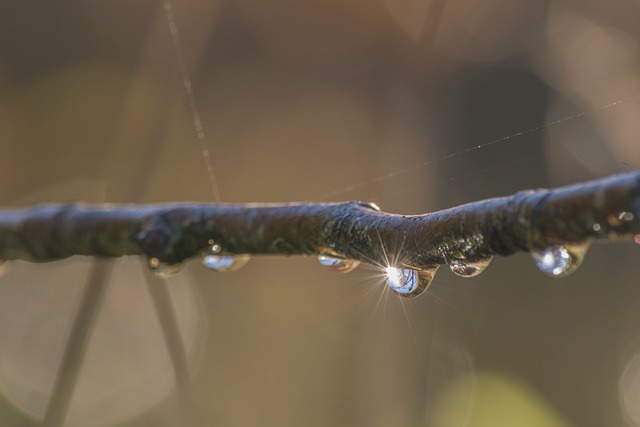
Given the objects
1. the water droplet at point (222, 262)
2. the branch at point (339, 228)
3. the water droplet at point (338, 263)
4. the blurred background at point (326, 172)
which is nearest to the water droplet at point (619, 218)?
the branch at point (339, 228)

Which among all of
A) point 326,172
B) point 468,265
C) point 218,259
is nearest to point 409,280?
point 468,265

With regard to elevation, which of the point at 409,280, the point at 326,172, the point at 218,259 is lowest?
the point at 409,280

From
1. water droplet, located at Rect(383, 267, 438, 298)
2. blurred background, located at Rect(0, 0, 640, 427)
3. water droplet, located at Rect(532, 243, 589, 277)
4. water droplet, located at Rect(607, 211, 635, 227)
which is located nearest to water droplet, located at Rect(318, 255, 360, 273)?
water droplet, located at Rect(383, 267, 438, 298)

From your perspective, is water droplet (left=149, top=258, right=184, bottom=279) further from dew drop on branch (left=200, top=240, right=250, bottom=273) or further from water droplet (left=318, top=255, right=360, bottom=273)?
water droplet (left=318, top=255, right=360, bottom=273)

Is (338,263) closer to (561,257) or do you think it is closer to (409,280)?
(409,280)

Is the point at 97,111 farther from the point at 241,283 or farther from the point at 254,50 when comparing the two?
the point at 241,283

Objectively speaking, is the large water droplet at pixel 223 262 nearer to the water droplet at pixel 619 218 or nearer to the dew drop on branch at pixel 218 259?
the dew drop on branch at pixel 218 259
